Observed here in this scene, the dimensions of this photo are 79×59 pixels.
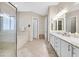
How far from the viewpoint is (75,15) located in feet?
10.6

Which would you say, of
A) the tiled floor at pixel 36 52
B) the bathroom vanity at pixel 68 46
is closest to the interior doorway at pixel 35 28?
the tiled floor at pixel 36 52

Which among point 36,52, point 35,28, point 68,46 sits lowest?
point 36,52

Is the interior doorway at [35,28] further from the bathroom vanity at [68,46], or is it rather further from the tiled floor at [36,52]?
the bathroom vanity at [68,46]

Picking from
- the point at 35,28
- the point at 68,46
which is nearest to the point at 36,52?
the point at 68,46

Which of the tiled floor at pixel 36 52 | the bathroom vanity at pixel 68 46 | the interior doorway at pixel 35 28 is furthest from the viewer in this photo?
the interior doorway at pixel 35 28

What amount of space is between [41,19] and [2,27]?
8.22 metres

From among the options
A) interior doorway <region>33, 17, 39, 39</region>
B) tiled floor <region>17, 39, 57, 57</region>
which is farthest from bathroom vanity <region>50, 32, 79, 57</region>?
interior doorway <region>33, 17, 39, 39</region>

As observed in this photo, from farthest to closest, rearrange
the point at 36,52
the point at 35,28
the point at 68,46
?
the point at 35,28
the point at 36,52
the point at 68,46

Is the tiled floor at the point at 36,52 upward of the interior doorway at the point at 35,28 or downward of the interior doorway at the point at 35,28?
downward

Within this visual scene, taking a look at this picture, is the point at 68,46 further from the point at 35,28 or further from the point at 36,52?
the point at 35,28

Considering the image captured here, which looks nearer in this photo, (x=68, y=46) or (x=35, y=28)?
(x=68, y=46)

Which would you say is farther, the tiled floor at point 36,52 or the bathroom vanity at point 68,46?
the tiled floor at point 36,52

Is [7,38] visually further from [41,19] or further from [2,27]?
[41,19]

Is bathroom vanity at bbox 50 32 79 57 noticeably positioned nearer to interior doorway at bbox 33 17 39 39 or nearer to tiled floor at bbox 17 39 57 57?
tiled floor at bbox 17 39 57 57
